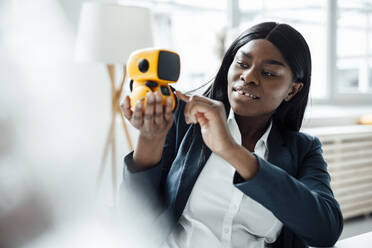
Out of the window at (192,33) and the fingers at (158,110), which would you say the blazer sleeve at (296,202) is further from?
the window at (192,33)

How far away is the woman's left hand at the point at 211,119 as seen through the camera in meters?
0.79

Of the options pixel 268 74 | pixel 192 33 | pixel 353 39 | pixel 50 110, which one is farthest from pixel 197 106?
pixel 353 39

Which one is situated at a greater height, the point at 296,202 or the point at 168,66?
the point at 168,66

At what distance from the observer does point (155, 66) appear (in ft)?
2.48

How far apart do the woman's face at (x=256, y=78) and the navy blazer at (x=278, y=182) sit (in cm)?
12

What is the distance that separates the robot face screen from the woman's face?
235mm

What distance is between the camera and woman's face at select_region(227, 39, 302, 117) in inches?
38.5

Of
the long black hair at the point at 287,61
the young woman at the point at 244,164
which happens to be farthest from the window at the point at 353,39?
the young woman at the point at 244,164

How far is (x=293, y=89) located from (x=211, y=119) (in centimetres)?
42

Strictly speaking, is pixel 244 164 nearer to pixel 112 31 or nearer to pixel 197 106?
pixel 197 106

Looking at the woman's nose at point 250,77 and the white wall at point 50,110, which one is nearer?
the woman's nose at point 250,77

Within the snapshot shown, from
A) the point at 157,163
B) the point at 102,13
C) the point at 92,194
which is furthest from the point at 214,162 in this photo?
the point at 92,194

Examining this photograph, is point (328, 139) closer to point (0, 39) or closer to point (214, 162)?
point (214, 162)

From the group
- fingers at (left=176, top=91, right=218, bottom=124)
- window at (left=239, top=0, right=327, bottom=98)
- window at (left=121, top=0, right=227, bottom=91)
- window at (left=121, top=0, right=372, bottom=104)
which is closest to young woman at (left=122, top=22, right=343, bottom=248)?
fingers at (left=176, top=91, right=218, bottom=124)
